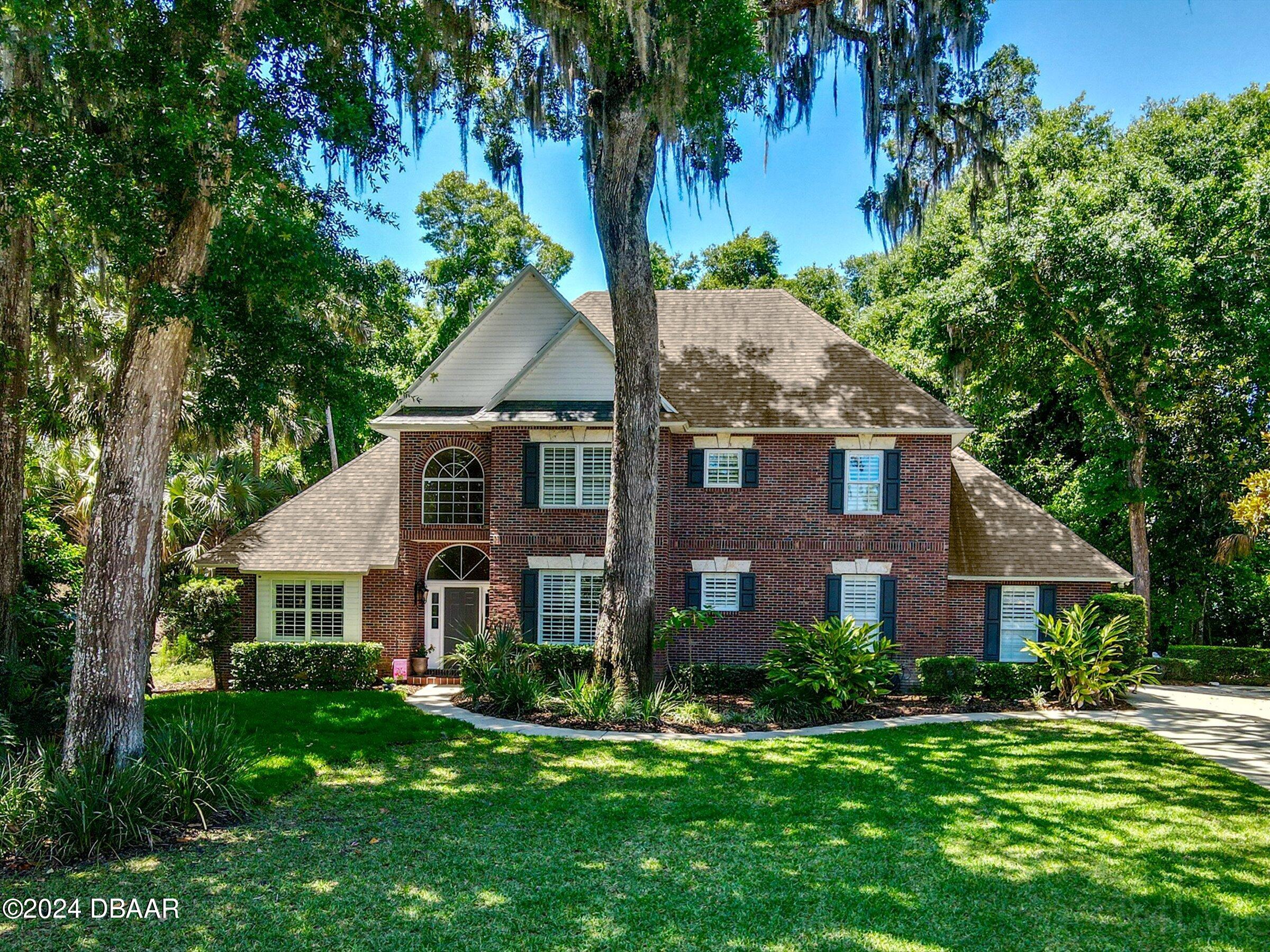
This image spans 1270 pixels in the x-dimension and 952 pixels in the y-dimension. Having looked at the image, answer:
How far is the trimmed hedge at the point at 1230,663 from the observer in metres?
19.2

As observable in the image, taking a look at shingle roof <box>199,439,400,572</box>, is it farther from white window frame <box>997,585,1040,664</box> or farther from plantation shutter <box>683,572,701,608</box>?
white window frame <box>997,585,1040,664</box>

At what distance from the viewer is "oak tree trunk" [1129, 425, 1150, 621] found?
19547 mm

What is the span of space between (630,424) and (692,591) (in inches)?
179

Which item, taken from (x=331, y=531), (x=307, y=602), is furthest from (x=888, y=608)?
(x=307, y=602)

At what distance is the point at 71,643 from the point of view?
10398 millimetres

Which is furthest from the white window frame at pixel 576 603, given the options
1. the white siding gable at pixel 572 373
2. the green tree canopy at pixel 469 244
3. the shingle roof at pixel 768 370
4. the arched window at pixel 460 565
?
the green tree canopy at pixel 469 244

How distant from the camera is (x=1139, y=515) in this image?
64.8 feet

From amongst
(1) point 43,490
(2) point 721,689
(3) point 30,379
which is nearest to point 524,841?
(2) point 721,689

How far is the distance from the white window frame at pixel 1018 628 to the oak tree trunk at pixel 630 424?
26.0 feet

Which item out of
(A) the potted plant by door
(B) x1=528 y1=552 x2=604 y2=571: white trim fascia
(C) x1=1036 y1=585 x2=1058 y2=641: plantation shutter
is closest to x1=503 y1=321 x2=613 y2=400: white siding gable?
(B) x1=528 y1=552 x2=604 y2=571: white trim fascia

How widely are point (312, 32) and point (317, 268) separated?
2524 millimetres

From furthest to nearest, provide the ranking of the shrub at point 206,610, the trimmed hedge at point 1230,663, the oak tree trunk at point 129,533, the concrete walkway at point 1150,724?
the trimmed hedge at point 1230,663, the shrub at point 206,610, the concrete walkway at point 1150,724, the oak tree trunk at point 129,533

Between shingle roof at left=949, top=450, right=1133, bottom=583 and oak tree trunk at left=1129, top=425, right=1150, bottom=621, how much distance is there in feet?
11.3

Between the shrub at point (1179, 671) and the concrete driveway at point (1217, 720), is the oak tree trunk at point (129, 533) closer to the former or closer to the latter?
the concrete driveway at point (1217, 720)
